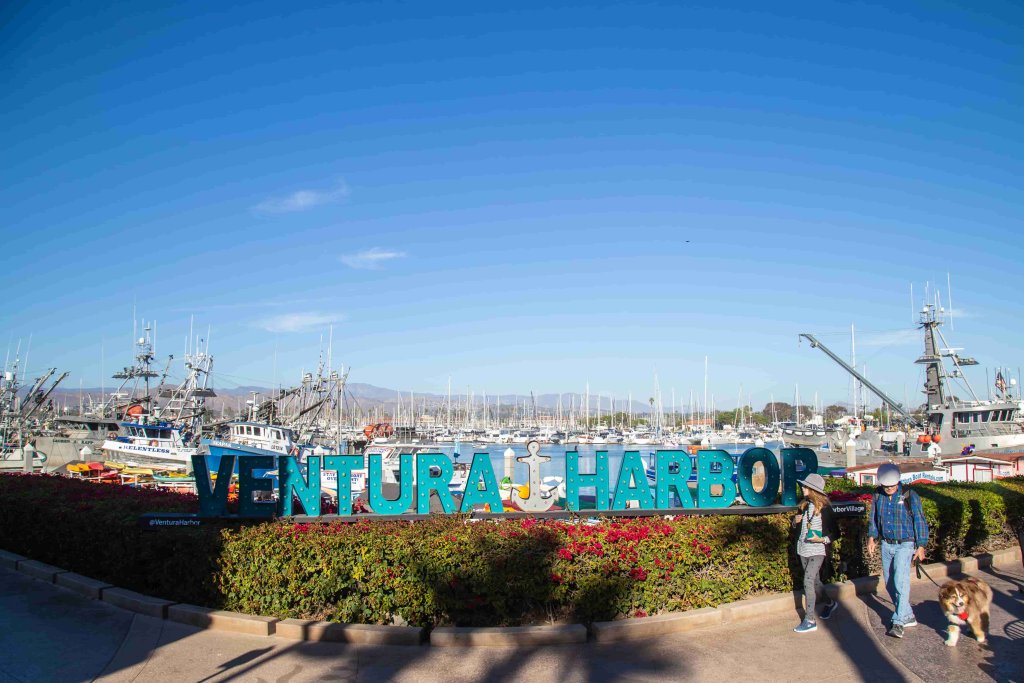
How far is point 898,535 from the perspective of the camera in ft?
30.4

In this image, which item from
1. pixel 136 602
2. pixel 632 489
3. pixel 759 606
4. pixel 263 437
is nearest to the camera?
pixel 759 606

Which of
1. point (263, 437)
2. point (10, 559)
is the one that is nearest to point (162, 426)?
point (263, 437)

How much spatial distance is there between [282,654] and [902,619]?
751 centimetres

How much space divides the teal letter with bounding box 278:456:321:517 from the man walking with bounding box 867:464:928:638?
8.59m

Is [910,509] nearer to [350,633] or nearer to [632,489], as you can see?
[632,489]

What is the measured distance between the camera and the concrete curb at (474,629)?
29.1 ft

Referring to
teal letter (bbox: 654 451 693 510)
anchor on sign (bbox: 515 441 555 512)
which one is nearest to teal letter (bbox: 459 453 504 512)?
anchor on sign (bbox: 515 441 555 512)

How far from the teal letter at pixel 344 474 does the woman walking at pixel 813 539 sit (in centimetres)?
722

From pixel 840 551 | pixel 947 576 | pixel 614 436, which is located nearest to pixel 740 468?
pixel 840 551

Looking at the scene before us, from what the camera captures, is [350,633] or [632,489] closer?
[350,633]

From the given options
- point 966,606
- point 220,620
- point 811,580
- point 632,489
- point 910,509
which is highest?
point 910,509

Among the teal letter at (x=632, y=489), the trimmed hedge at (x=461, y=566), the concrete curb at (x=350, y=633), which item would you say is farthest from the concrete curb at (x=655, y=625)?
the teal letter at (x=632, y=489)

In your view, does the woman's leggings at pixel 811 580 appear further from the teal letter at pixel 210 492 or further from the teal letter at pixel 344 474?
the teal letter at pixel 210 492

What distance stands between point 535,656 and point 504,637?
1.63 feet
